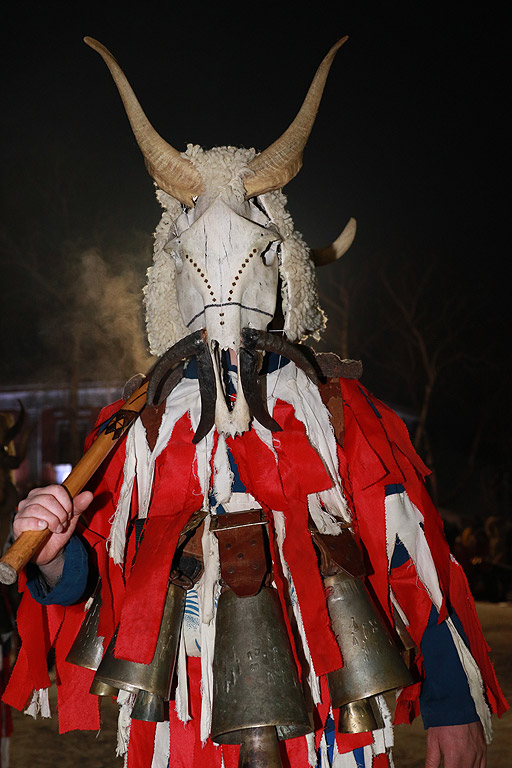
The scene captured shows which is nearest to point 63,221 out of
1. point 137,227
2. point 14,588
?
point 137,227

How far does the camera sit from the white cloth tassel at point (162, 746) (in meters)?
1.48

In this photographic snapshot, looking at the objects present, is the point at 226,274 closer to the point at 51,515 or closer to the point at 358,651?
the point at 51,515

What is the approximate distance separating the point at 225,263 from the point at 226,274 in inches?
→ 1.0

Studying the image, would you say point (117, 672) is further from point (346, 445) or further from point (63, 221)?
point (63, 221)

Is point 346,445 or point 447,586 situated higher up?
point 346,445

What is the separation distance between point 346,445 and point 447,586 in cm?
37

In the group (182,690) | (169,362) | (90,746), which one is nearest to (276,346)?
(169,362)

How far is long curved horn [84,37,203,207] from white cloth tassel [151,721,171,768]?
114 centimetres

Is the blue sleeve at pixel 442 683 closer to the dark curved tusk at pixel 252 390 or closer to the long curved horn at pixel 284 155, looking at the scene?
the dark curved tusk at pixel 252 390

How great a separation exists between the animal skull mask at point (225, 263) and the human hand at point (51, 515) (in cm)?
30

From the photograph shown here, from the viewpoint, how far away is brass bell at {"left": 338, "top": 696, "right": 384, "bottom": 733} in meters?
1.32

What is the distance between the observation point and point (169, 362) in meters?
1.55

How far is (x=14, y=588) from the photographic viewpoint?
508 centimetres

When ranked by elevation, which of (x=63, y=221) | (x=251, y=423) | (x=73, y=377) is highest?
(x=63, y=221)
